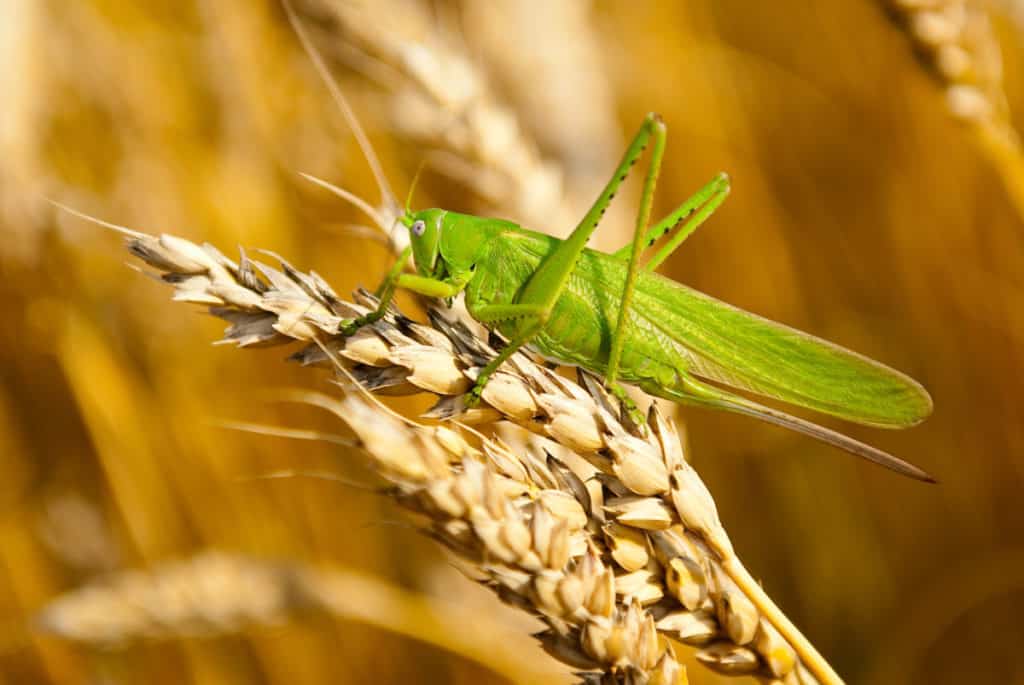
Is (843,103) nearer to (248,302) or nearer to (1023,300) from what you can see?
(1023,300)

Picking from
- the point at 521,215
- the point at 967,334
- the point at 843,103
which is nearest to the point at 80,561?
the point at 521,215

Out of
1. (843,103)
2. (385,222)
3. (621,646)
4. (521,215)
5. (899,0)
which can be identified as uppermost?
(843,103)

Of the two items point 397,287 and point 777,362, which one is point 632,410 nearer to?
point 777,362

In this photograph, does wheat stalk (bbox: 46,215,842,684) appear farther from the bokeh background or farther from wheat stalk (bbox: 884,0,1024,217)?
wheat stalk (bbox: 884,0,1024,217)

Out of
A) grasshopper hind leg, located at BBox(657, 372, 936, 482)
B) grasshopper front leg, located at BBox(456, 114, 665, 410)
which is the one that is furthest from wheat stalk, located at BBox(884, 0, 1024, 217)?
grasshopper hind leg, located at BBox(657, 372, 936, 482)

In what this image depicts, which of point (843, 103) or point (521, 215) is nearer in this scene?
point (521, 215)

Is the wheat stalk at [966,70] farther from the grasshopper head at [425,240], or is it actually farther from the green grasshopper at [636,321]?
the grasshopper head at [425,240]
